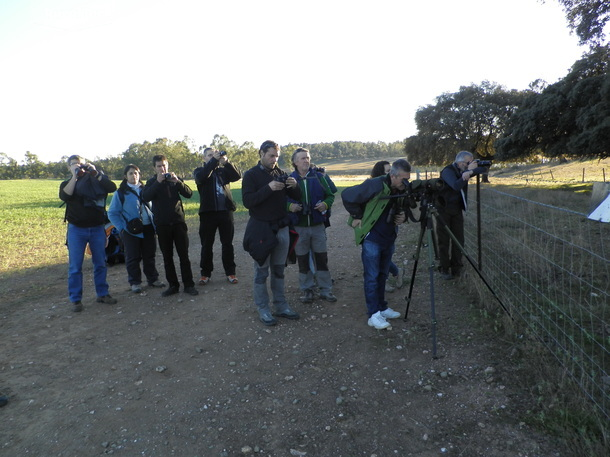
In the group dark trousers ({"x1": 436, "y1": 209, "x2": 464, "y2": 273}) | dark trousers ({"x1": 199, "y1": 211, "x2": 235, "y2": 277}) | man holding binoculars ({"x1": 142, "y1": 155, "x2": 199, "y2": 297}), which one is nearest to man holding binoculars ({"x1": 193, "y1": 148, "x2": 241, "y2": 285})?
dark trousers ({"x1": 199, "y1": 211, "x2": 235, "y2": 277})

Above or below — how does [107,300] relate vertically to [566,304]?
above

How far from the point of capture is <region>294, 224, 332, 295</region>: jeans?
16.9 ft

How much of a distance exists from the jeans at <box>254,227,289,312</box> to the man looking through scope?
2.26 meters

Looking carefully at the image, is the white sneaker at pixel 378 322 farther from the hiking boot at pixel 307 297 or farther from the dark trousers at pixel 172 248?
the dark trousers at pixel 172 248

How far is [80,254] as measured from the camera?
209 inches

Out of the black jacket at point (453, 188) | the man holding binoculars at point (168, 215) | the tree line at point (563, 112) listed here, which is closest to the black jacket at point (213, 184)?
the man holding binoculars at point (168, 215)

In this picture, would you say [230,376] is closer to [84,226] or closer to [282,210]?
[282,210]

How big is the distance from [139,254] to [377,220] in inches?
157

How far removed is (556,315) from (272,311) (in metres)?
3.26

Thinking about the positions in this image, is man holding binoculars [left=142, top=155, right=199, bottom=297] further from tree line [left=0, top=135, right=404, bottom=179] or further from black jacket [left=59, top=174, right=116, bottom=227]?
tree line [left=0, top=135, right=404, bottom=179]

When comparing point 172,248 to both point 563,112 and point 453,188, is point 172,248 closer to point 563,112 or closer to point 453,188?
point 453,188

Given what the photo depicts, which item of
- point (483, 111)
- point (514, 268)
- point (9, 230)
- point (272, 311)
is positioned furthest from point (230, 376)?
point (483, 111)

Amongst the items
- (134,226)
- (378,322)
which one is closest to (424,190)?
(378,322)

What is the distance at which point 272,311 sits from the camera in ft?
16.4
